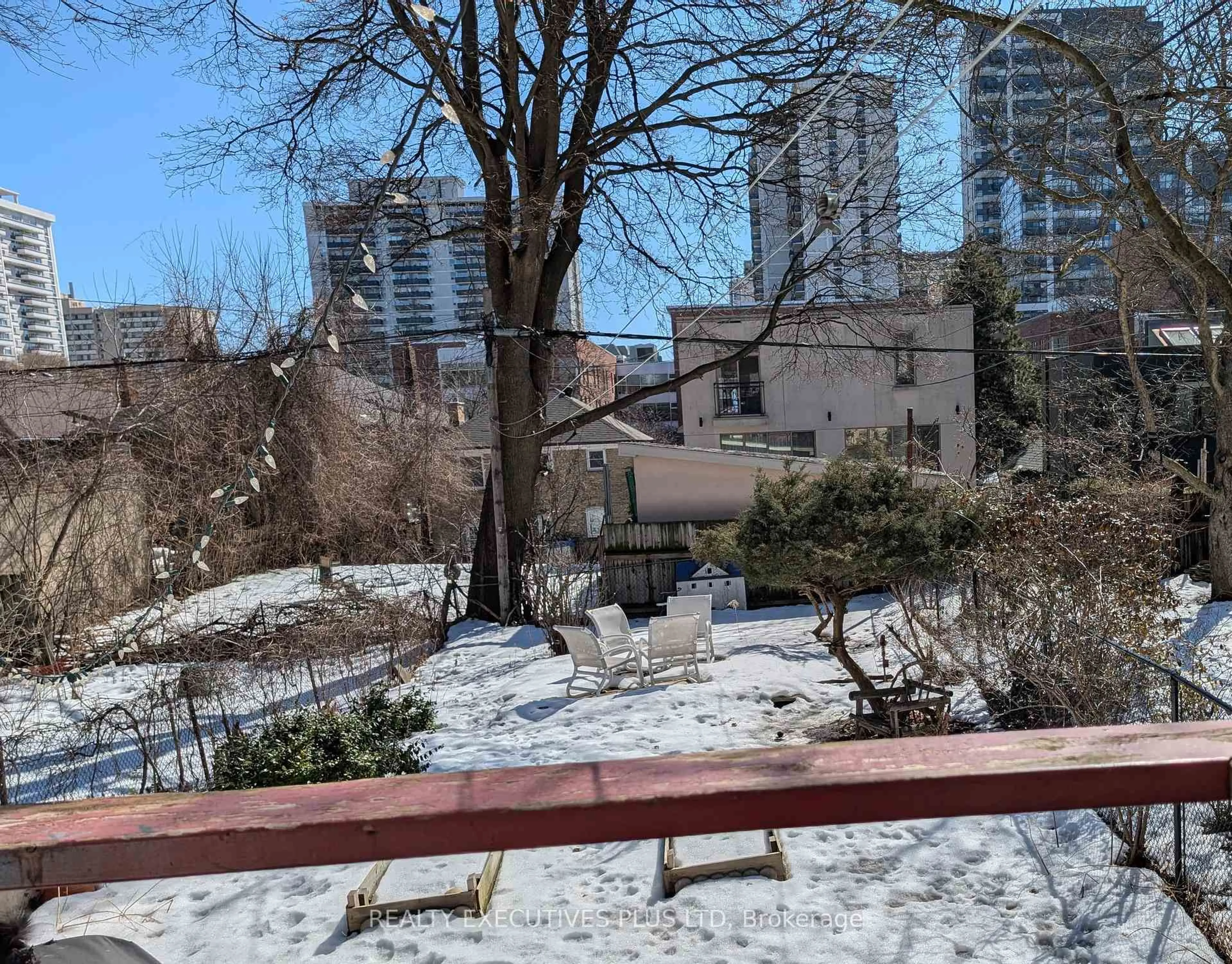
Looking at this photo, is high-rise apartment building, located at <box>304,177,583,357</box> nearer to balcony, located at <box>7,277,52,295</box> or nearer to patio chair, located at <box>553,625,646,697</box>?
patio chair, located at <box>553,625,646,697</box>

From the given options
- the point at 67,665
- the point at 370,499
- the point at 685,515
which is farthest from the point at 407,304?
the point at 67,665

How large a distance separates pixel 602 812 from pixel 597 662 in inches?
357

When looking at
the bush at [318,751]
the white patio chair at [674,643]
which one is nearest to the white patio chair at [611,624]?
the white patio chair at [674,643]

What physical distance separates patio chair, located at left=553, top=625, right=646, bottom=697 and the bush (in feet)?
7.96

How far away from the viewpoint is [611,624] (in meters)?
11.5

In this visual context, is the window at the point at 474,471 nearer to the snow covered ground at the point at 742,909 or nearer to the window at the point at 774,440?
the window at the point at 774,440

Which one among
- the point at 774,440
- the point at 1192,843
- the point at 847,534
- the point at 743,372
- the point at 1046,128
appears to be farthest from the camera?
the point at 774,440

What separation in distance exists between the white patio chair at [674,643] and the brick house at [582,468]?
31.6 ft

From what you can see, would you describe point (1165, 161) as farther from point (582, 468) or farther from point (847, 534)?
point (582, 468)

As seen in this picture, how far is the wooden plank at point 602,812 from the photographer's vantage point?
3.78 ft

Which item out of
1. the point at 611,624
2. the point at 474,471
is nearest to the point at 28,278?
the point at 474,471

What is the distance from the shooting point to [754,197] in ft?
48.9

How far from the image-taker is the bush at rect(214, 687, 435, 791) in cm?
670

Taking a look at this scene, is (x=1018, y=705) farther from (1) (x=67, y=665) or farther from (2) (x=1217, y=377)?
(1) (x=67, y=665)
